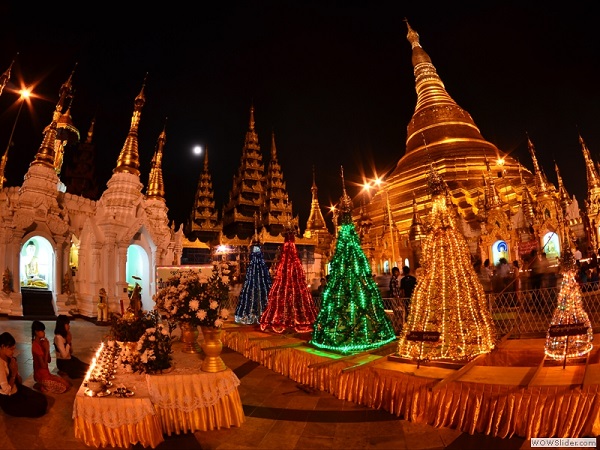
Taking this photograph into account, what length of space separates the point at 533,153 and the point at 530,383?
19129mm

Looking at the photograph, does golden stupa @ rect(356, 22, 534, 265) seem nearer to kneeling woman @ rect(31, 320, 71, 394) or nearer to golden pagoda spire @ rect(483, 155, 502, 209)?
golden pagoda spire @ rect(483, 155, 502, 209)

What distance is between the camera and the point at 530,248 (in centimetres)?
1573

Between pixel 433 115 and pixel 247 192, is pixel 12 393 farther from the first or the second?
pixel 247 192

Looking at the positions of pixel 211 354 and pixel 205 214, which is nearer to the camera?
pixel 211 354

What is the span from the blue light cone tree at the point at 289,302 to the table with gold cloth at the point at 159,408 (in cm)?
401

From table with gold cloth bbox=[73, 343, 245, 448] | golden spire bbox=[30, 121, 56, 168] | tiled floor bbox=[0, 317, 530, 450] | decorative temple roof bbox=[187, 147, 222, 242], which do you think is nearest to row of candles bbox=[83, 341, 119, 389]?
table with gold cloth bbox=[73, 343, 245, 448]

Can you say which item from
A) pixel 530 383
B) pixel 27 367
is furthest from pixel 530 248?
pixel 27 367

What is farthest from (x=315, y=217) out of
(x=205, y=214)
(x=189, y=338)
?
(x=189, y=338)

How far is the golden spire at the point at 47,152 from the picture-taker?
13380 millimetres

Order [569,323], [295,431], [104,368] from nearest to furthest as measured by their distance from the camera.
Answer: [104,368], [295,431], [569,323]

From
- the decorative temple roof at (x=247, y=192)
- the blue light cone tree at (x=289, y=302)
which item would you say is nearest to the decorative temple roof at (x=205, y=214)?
the decorative temple roof at (x=247, y=192)

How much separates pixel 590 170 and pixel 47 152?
23.1m

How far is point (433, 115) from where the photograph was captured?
28.9m

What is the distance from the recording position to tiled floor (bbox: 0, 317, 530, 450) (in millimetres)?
3537
